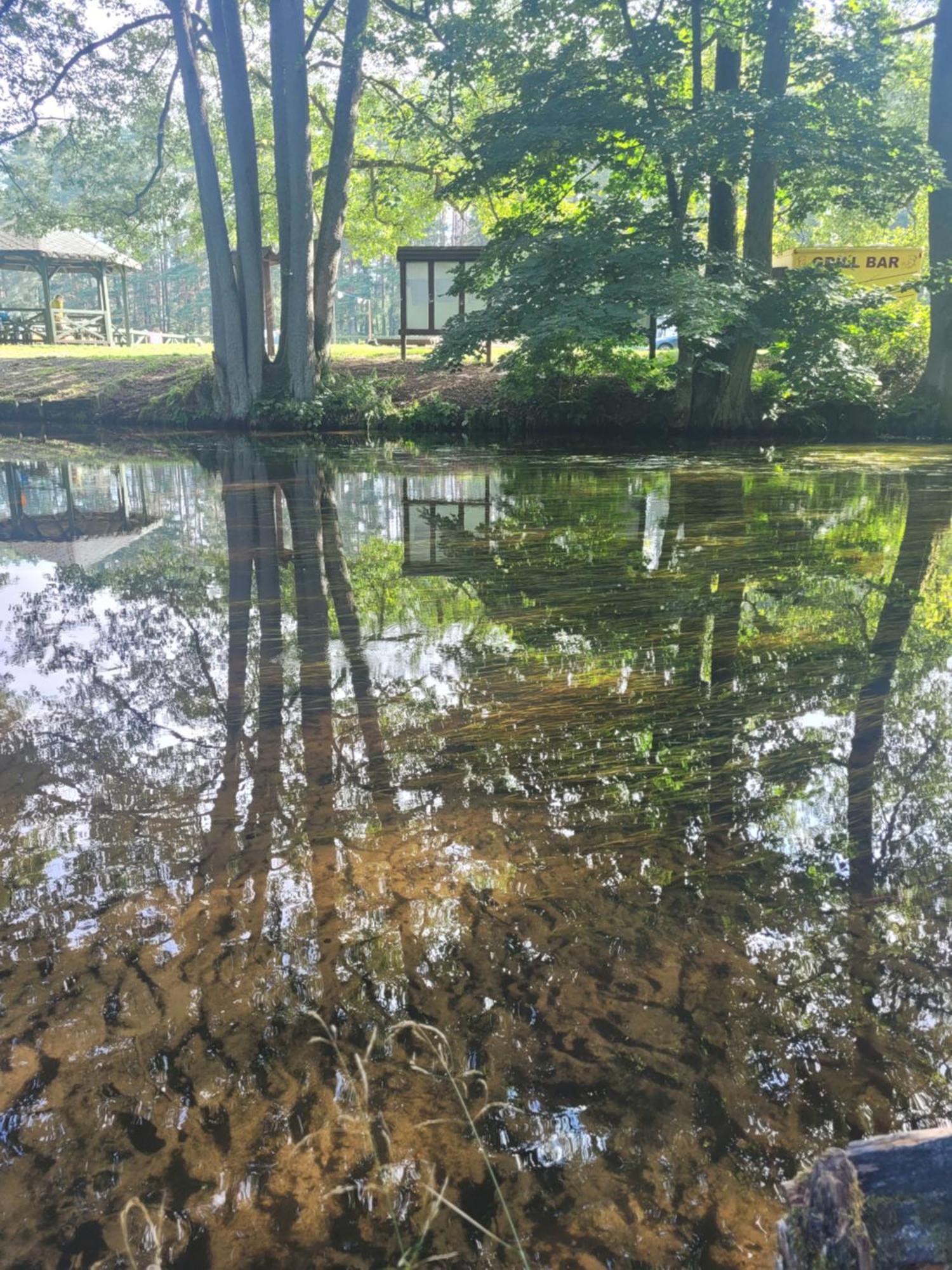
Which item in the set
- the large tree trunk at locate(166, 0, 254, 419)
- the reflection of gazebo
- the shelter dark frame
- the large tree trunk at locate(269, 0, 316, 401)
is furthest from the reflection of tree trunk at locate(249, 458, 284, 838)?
the reflection of gazebo

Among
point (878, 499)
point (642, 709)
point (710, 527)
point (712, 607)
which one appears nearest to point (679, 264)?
point (878, 499)

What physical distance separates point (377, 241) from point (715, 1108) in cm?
2571

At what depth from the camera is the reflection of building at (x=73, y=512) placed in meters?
6.83

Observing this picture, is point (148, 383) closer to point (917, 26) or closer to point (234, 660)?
point (917, 26)

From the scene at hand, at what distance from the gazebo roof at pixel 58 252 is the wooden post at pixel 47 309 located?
29 centimetres

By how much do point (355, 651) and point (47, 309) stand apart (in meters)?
26.6

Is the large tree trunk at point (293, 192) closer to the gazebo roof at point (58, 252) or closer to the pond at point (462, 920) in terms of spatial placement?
the pond at point (462, 920)

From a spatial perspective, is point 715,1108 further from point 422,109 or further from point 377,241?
point 377,241

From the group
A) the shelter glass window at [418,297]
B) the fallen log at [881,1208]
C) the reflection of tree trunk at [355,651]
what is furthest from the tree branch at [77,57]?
the fallen log at [881,1208]

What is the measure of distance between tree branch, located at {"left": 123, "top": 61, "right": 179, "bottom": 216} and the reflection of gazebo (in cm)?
819

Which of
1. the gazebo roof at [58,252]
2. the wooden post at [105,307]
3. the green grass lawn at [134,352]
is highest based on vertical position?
the gazebo roof at [58,252]

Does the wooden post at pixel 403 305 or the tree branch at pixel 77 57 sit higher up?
the tree branch at pixel 77 57

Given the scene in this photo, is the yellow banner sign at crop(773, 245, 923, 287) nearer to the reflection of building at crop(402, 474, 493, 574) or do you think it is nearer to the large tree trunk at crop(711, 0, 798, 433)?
the large tree trunk at crop(711, 0, 798, 433)

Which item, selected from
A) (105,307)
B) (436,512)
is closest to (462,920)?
(436,512)
